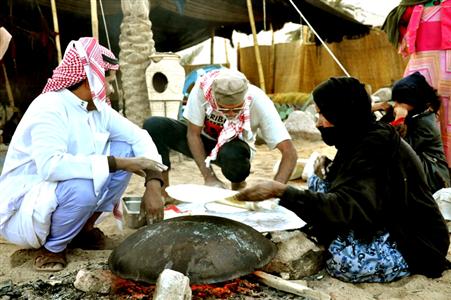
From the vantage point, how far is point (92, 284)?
6.63ft

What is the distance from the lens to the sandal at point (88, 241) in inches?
105

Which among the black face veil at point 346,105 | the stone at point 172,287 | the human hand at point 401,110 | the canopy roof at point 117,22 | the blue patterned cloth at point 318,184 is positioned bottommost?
the stone at point 172,287

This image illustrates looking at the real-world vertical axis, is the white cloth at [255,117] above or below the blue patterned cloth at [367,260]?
above

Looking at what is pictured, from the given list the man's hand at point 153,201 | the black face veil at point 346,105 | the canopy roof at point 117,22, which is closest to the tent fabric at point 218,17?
the canopy roof at point 117,22

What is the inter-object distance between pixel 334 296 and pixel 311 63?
9317mm

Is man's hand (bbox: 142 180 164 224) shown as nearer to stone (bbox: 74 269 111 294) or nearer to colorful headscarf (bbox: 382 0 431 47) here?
stone (bbox: 74 269 111 294)

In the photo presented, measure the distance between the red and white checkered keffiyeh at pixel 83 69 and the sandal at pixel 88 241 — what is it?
0.81m

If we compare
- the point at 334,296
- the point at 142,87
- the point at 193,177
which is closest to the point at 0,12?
the point at 142,87

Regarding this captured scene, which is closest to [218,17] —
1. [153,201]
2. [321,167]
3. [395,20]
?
[395,20]

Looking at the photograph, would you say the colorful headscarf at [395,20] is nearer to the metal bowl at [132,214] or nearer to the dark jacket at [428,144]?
the dark jacket at [428,144]

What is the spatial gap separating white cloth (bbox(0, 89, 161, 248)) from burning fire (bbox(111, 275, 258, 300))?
0.52 metres

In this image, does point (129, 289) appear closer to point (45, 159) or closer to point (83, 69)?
point (45, 159)

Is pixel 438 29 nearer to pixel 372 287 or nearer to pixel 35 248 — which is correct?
pixel 372 287

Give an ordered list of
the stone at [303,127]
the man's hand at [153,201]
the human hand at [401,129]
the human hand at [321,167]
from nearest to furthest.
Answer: the man's hand at [153,201] < the human hand at [321,167] < the human hand at [401,129] < the stone at [303,127]
